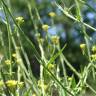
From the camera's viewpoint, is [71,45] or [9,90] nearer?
[9,90]

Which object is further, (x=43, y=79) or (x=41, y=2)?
(x=41, y=2)

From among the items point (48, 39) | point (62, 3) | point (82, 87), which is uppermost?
point (62, 3)

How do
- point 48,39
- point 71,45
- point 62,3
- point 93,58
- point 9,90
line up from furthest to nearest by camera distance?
point 71,45
point 48,39
point 93,58
point 62,3
point 9,90

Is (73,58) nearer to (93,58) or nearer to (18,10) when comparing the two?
(18,10)

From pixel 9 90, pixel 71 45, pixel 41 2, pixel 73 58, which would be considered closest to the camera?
pixel 9 90

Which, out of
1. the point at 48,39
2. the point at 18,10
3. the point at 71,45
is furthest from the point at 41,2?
the point at 48,39

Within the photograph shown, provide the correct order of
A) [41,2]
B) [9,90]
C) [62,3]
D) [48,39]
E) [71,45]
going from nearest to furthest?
[9,90] → [62,3] → [48,39] → [71,45] → [41,2]

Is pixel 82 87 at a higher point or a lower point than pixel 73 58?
higher

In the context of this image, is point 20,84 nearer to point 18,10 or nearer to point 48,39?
point 48,39

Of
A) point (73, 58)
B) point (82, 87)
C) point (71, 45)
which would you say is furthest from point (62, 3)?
point (71, 45)
